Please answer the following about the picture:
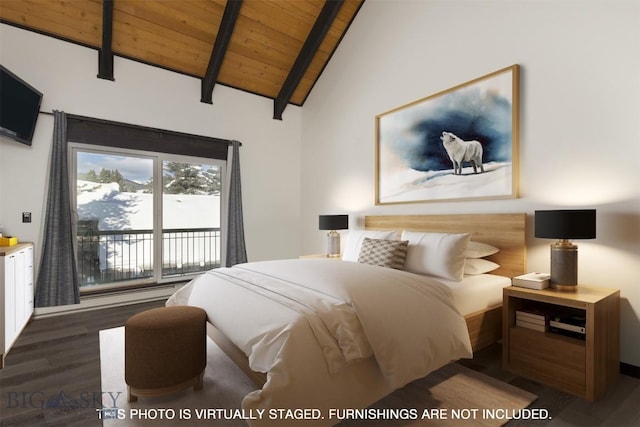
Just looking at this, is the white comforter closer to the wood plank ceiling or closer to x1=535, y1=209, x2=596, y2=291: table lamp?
x1=535, y1=209, x2=596, y2=291: table lamp

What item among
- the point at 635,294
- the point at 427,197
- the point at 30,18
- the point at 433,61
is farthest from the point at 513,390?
the point at 30,18

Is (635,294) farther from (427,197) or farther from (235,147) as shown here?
(235,147)

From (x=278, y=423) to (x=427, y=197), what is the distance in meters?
2.78

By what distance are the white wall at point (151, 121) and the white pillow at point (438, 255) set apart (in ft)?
9.37

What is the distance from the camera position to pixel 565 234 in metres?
2.17

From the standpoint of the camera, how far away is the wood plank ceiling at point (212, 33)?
11.7 ft

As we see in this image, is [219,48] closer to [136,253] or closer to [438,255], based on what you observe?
[136,253]

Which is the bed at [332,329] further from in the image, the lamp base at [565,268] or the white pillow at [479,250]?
the lamp base at [565,268]

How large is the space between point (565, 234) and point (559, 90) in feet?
4.03

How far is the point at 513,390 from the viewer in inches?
81.4

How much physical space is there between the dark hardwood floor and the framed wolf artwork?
1.52m

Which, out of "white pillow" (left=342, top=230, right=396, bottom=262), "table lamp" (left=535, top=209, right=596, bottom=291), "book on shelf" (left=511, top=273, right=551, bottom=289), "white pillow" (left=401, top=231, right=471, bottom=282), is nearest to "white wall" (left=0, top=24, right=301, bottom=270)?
"white pillow" (left=342, top=230, right=396, bottom=262)

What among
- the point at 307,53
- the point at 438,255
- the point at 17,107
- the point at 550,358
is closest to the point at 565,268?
the point at 550,358

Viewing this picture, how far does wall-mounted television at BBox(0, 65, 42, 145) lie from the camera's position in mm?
2945
